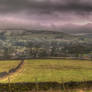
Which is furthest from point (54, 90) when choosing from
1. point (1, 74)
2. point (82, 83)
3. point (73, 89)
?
point (1, 74)

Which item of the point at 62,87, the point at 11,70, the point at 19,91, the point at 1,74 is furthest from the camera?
the point at 11,70

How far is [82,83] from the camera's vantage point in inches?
1938

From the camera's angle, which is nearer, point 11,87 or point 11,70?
point 11,87

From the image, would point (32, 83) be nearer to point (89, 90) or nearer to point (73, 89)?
point (73, 89)

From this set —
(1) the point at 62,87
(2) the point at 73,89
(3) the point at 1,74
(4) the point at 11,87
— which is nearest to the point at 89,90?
(2) the point at 73,89

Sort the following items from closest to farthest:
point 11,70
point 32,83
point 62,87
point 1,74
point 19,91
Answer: point 19,91
point 62,87
point 32,83
point 1,74
point 11,70

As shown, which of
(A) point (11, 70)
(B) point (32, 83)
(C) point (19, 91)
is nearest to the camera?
(C) point (19, 91)

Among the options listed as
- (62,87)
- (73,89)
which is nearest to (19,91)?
(62,87)

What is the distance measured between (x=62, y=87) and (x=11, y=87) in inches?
731

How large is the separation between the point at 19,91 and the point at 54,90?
39.4ft

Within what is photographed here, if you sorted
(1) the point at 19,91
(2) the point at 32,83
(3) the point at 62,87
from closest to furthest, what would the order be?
(1) the point at 19,91 < (3) the point at 62,87 < (2) the point at 32,83

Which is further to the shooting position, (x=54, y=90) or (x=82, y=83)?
(x=82, y=83)

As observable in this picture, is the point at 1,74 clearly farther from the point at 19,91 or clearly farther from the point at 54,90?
the point at 54,90

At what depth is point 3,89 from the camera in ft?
144
